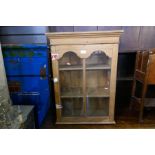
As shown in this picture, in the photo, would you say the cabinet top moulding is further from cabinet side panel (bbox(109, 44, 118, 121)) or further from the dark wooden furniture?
the dark wooden furniture

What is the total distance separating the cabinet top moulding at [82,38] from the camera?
4.80 ft

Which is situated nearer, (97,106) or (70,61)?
(70,61)

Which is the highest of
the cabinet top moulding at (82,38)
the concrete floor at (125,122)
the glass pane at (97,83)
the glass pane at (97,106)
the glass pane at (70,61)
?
the cabinet top moulding at (82,38)

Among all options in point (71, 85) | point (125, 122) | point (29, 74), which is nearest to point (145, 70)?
point (125, 122)

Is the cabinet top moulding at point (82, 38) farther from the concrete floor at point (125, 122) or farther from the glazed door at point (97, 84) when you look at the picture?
the concrete floor at point (125, 122)

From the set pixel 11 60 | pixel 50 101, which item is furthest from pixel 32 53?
pixel 50 101

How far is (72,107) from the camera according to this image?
195 cm

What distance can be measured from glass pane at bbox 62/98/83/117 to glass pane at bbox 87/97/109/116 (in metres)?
0.12

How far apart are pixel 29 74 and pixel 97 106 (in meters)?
1.03

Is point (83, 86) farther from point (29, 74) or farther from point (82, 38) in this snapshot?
point (29, 74)

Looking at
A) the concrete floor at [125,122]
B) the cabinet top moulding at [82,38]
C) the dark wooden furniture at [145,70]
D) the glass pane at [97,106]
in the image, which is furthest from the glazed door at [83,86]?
A: the dark wooden furniture at [145,70]

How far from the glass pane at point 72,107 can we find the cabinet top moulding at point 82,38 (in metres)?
0.77

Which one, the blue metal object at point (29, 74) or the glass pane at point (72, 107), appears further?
the glass pane at point (72, 107)

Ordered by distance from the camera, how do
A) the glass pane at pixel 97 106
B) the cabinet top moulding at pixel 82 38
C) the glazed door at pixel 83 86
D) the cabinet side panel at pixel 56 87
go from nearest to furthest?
the cabinet top moulding at pixel 82 38 < the cabinet side panel at pixel 56 87 < the glazed door at pixel 83 86 < the glass pane at pixel 97 106
